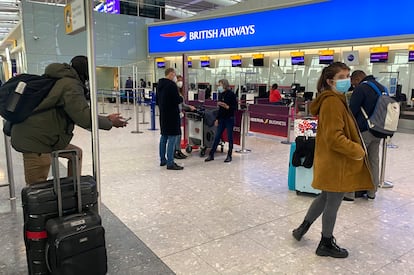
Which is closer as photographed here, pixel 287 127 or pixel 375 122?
pixel 375 122

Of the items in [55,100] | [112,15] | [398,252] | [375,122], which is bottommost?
[398,252]

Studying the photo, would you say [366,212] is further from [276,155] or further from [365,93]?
[276,155]

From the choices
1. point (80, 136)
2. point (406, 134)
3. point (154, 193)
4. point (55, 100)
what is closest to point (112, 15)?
point (80, 136)

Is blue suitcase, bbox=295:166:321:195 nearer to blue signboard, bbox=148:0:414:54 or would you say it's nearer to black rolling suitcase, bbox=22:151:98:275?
black rolling suitcase, bbox=22:151:98:275

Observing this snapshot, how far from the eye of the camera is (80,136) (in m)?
8.74

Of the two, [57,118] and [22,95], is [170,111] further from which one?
[22,95]

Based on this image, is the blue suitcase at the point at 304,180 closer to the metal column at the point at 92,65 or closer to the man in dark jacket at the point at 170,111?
the man in dark jacket at the point at 170,111

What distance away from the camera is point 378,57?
1121 centimetres

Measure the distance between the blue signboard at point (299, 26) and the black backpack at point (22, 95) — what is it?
9.87 m

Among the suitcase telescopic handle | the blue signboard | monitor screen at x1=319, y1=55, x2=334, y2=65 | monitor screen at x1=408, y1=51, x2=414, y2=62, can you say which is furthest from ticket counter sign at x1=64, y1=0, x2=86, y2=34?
monitor screen at x1=319, y1=55, x2=334, y2=65

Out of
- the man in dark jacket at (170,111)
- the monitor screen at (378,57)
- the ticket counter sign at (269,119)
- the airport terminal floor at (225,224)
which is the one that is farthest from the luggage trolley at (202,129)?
the monitor screen at (378,57)

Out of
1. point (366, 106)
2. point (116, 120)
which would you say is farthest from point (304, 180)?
point (116, 120)

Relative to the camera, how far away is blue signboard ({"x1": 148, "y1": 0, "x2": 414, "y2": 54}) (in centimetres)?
980

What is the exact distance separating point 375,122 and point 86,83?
2.97 m
